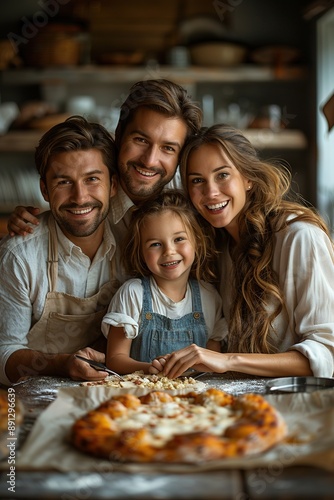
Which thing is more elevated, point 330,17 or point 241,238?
point 330,17

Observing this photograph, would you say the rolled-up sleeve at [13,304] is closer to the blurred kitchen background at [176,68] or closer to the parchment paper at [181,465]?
the parchment paper at [181,465]

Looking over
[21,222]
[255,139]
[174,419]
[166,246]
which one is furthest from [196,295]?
[255,139]

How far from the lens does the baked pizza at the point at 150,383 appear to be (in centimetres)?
191

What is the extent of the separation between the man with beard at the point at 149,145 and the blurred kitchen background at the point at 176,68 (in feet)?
Result: 8.37

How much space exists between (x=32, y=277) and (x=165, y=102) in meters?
0.84

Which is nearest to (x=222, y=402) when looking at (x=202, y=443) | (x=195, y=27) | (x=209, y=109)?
(x=202, y=443)

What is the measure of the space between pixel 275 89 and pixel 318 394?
428 cm

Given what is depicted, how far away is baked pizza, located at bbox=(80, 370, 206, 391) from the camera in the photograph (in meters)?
1.91

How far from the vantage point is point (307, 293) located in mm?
2162

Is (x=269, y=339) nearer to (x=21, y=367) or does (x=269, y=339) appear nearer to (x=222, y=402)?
(x=222, y=402)

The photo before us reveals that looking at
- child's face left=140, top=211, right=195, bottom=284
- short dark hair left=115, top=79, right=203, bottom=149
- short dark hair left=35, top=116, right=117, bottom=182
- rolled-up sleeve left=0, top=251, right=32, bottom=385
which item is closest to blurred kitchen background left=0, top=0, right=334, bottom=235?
short dark hair left=115, top=79, right=203, bottom=149

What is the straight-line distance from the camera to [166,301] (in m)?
2.37

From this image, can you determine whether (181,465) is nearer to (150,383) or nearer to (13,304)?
(150,383)

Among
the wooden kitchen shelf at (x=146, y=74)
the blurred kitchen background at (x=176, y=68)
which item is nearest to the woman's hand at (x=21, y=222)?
the blurred kitchen background at (x=176, y=68)
